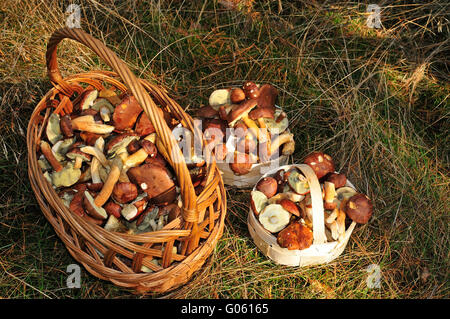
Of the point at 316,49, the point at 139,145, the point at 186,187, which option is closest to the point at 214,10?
the point at 316,49

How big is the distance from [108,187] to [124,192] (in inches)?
3.5

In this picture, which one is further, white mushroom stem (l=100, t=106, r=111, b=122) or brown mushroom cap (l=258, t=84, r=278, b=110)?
brown mushroom cap (l=258, t=84, r=278, b=110)

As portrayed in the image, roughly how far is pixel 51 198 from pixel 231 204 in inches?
42.3

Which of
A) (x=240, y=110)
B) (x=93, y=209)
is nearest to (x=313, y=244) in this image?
(x=240, y=110)

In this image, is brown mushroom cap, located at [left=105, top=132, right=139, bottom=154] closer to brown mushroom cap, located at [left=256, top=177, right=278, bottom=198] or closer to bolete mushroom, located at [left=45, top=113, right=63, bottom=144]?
bolete mushroom, located at [left=45, top=113, right=63, bottom=144]

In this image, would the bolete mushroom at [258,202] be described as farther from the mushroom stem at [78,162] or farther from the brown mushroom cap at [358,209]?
the mushroom stem at [78,162]

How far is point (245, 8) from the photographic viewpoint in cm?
318

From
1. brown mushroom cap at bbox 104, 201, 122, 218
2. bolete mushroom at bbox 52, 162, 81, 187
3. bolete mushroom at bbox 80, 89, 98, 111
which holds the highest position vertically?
bolete mushroom at bbox 80, 89, 98, 111

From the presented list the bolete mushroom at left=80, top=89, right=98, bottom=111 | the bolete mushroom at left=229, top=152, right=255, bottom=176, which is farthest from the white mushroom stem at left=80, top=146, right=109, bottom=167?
the bolete mushroom at left=229, top=152, right=255, bottom=176

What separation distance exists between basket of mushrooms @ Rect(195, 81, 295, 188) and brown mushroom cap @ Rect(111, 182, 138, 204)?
531 mm

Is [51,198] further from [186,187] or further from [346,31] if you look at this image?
[346,31]

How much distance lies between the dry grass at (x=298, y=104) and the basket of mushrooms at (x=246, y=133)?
0.86 ft

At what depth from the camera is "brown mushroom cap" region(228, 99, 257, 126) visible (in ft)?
7.80

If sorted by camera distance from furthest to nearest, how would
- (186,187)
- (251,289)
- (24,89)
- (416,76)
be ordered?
1. (416,76)
2. (24,89)
3. (251,289)
4. (186,187)
